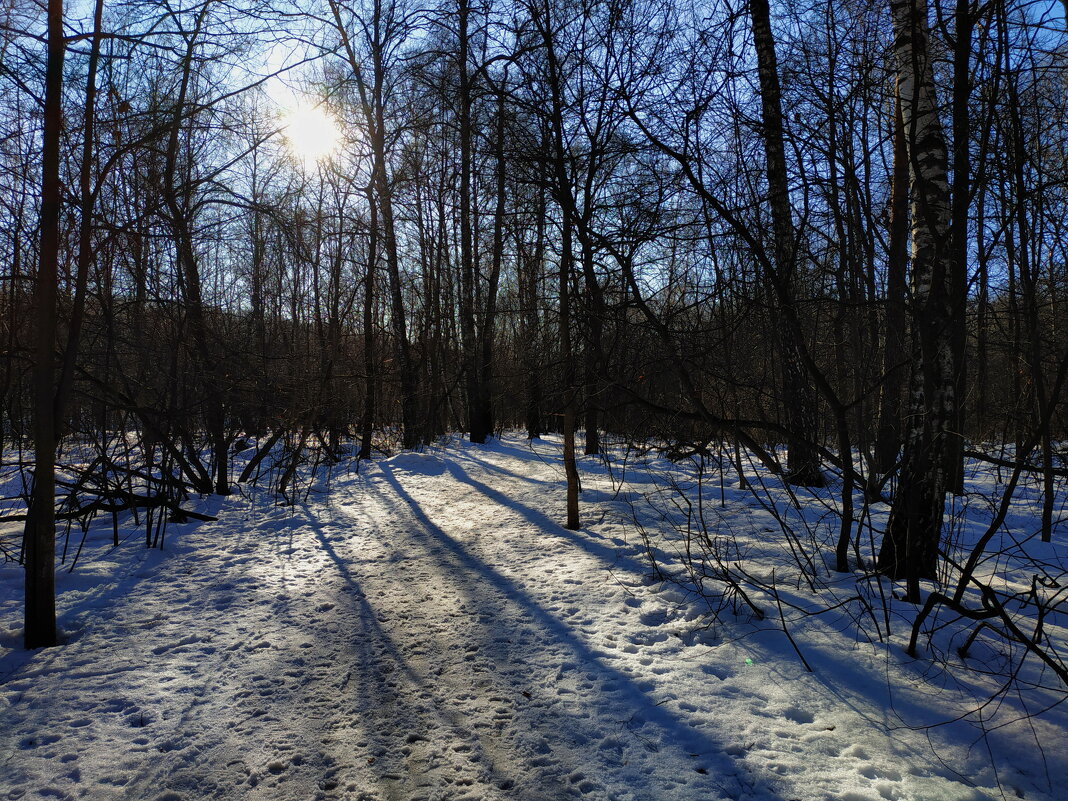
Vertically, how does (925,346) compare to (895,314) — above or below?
below

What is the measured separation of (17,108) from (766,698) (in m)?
6.45

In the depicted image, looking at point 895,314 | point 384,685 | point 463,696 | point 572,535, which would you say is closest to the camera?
point 463,696

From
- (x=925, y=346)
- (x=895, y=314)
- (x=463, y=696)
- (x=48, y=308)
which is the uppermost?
(x=895, y=314)

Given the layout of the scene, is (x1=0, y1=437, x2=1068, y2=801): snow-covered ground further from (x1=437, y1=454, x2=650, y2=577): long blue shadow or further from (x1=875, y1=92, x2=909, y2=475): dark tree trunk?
(x1=875, y1=92, x2=909, y2=475): dark tree trunk

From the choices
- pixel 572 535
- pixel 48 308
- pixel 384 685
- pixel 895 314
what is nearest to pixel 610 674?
pixel 384 685

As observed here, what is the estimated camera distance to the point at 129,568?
5.48 m

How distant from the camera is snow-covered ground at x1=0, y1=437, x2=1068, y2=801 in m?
2.55

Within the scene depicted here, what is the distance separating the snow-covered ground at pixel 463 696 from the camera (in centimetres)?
255

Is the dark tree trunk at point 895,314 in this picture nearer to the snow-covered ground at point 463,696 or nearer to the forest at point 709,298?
the forest at point 709,298

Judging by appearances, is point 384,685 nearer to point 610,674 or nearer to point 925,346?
point 610,674

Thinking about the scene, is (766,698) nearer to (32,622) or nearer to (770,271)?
(770,271)

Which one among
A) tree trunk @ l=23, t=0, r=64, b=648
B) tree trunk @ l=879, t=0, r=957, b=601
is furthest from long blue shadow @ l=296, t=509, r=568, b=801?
tree trunk @ l=879, t=0, r=957, b=601

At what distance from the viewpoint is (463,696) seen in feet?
10.9

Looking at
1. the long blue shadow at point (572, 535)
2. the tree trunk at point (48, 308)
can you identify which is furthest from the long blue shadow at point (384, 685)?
the long blue shadow at point (572, 535)
